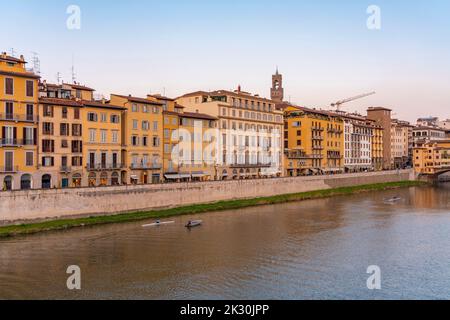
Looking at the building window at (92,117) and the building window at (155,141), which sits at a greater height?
the building window at (92,117)

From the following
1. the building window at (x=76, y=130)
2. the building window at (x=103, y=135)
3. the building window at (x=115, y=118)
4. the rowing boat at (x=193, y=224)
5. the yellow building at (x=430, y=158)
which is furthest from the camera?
the yellow building at (x=430, y=158)

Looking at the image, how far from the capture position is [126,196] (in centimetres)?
4847

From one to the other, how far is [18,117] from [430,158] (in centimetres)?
8745

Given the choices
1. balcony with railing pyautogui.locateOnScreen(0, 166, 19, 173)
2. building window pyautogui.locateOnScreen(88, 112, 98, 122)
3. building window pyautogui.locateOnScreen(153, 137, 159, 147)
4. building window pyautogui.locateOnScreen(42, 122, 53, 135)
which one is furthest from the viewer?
building window pyautogui.locateOnScreen(153, 137, 159, 147)

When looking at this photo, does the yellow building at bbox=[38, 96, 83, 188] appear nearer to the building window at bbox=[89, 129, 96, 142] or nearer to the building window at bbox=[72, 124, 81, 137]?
the building window at bbox=[72, 124, 81, 137]

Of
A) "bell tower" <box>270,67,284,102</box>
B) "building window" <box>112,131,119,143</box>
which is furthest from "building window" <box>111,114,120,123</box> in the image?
"bell tower" <box>270,67,284,102</box>

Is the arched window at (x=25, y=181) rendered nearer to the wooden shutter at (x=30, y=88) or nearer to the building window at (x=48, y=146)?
the building window at (x=48, y=146)

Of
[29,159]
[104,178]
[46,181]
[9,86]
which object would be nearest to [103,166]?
[104,178]

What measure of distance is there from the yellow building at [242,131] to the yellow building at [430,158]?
140 feet

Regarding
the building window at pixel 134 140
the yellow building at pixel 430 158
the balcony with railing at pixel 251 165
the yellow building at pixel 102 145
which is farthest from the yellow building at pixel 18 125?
the yellow building at pixel 430 158

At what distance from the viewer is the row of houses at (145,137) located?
151 ft

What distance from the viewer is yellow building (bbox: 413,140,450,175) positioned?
353ft

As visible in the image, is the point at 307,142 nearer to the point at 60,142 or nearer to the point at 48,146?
the point at 60,142

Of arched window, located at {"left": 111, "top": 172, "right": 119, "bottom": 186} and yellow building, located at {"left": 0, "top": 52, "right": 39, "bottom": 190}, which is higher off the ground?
yellow building, located at {"left": 0, "top": 52, "right": 39, "bottom": 190}
